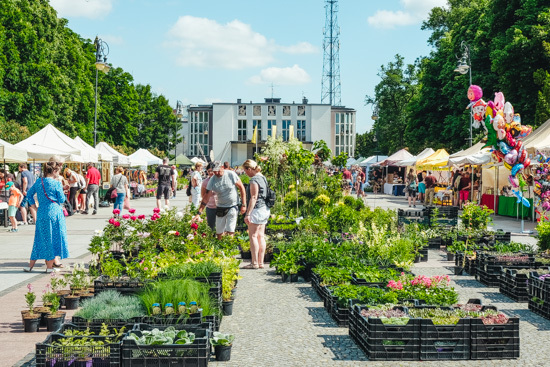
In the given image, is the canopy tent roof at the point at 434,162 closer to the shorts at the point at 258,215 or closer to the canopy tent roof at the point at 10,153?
the canopy tent roof at the point at 10,153

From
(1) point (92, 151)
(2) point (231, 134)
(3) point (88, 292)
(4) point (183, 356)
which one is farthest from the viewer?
(2) point (231, 134)

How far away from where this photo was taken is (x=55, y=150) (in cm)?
2278

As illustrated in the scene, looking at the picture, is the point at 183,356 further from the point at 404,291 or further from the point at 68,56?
the point at 68,56

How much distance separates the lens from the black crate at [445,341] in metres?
6.12

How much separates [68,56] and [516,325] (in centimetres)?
4649

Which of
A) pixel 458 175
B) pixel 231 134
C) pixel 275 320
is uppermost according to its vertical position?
pixel 231 134

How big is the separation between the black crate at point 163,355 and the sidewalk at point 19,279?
1.23m

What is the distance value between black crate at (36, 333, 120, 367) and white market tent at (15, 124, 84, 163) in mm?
17453

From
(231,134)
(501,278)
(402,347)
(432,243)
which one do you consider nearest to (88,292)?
(402,347)

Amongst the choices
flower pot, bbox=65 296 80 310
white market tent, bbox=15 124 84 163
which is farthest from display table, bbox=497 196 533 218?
flower pot, bbox=65 296 80 310

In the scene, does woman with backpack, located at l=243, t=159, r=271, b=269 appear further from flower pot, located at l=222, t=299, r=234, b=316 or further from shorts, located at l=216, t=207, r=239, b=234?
flower pot, located at l=222, t=299, r=234, b=316

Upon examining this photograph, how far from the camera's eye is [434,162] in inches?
1278

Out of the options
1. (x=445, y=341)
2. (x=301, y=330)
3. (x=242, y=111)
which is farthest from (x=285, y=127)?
(x=445, y=341)

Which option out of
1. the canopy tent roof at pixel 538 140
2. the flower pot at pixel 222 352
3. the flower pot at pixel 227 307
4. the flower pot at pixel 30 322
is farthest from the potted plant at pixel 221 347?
the canopy tent roof at pixel 538 140
